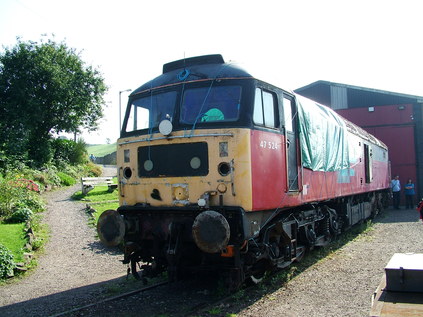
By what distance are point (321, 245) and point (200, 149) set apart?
461 cm

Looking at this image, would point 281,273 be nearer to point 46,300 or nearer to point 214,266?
point 214,266

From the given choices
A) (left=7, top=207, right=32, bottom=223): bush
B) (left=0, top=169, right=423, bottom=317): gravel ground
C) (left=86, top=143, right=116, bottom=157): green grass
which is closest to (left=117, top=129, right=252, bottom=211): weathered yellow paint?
(left=0, top=169, right=423, bottom=317): gravel ground

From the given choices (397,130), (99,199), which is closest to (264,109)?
(99,199)

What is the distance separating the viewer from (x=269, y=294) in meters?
6.54

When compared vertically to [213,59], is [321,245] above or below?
below

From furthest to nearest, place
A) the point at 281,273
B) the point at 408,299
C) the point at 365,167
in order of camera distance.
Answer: the point at 365,167
the point at 281,273
the point at 408,299

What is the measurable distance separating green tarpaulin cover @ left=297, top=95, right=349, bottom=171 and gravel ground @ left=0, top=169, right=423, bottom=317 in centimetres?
210

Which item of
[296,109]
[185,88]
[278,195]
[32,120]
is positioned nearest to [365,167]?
[296,109]

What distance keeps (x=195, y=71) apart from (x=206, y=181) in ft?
6.33

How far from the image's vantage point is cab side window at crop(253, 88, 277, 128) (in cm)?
641

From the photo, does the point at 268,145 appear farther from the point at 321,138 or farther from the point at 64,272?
the point at 64,272

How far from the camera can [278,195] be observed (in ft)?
21.8

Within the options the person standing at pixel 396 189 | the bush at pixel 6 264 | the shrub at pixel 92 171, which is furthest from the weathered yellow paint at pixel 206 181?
the shrub at pixel 92 171

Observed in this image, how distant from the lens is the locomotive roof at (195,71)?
655 centimetres
